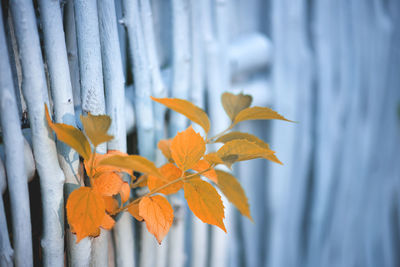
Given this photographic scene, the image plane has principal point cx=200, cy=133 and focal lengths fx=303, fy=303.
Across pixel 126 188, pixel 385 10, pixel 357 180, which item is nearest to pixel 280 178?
pixel 357 180

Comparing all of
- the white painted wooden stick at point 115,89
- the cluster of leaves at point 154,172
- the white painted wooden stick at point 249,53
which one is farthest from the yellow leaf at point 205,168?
the white painted wooden stick at point 249,53

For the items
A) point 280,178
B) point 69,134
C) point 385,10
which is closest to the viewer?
point 69,134

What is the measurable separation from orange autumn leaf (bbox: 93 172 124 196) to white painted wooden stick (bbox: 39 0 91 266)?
4 centimetres

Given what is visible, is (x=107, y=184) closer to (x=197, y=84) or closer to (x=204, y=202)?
(x=204, y=202)

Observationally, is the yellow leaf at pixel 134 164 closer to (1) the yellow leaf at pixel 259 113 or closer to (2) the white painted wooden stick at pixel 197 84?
(1) the yellow leaf at pixel 259 113

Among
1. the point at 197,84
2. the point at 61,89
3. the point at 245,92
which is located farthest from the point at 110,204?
the point at 245,92

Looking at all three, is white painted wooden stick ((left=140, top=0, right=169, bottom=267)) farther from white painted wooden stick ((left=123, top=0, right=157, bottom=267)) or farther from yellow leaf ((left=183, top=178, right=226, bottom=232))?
yellow leaf ((left=183, top=178, right=226, bottom=232))

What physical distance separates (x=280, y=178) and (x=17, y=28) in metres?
0.56

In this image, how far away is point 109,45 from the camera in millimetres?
348

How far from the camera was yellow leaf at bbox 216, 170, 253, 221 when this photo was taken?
0.35m

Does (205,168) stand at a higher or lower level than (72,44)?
lower

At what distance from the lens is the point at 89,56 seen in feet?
1.06

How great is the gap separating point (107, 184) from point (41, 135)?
0.27ft

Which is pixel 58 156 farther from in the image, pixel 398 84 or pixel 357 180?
pixel 398 84
